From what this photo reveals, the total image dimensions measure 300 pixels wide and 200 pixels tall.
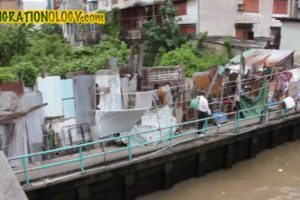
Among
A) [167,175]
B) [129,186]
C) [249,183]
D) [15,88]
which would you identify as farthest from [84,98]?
[249,183]

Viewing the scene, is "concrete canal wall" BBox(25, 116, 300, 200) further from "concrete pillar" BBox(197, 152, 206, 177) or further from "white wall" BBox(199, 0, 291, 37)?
"white wall" BBox(199, 0, 291, 37)

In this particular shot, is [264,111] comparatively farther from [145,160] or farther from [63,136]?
[63,136]

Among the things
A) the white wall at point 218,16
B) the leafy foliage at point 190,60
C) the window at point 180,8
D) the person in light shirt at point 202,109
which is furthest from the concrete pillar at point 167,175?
the window at point 180,8

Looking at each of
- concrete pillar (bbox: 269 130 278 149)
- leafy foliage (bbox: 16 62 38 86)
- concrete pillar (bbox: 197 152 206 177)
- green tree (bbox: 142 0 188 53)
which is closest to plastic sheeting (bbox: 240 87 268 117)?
concrete pillar (bbox: 269 130 278 149)

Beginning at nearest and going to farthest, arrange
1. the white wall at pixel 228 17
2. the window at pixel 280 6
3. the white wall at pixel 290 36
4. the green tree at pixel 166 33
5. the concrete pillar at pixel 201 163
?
the concrete pillar at pixel 201 163 < the white wall at pixel 290 36 < the green tree at pixel 166 33 < the white wall at pixel 228 17 < the window at pixel 280 6

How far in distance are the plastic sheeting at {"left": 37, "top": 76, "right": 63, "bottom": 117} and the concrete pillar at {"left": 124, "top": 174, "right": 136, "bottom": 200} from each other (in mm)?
2554

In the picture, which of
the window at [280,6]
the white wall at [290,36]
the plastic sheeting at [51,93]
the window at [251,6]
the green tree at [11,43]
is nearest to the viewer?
the plastic sheeting at [51,93]

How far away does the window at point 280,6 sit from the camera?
Answer: 24703mm

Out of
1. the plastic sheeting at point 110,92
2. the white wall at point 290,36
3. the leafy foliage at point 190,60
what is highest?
the white wall at point 290,36

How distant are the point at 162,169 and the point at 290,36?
40.4 ft

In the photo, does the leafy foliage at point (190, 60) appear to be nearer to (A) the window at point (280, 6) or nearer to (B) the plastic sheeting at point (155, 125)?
(A) the window at point (280, 6)

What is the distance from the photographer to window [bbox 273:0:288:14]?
24.7m

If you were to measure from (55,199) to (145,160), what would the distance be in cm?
238

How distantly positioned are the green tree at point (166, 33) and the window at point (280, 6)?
22.5ft
